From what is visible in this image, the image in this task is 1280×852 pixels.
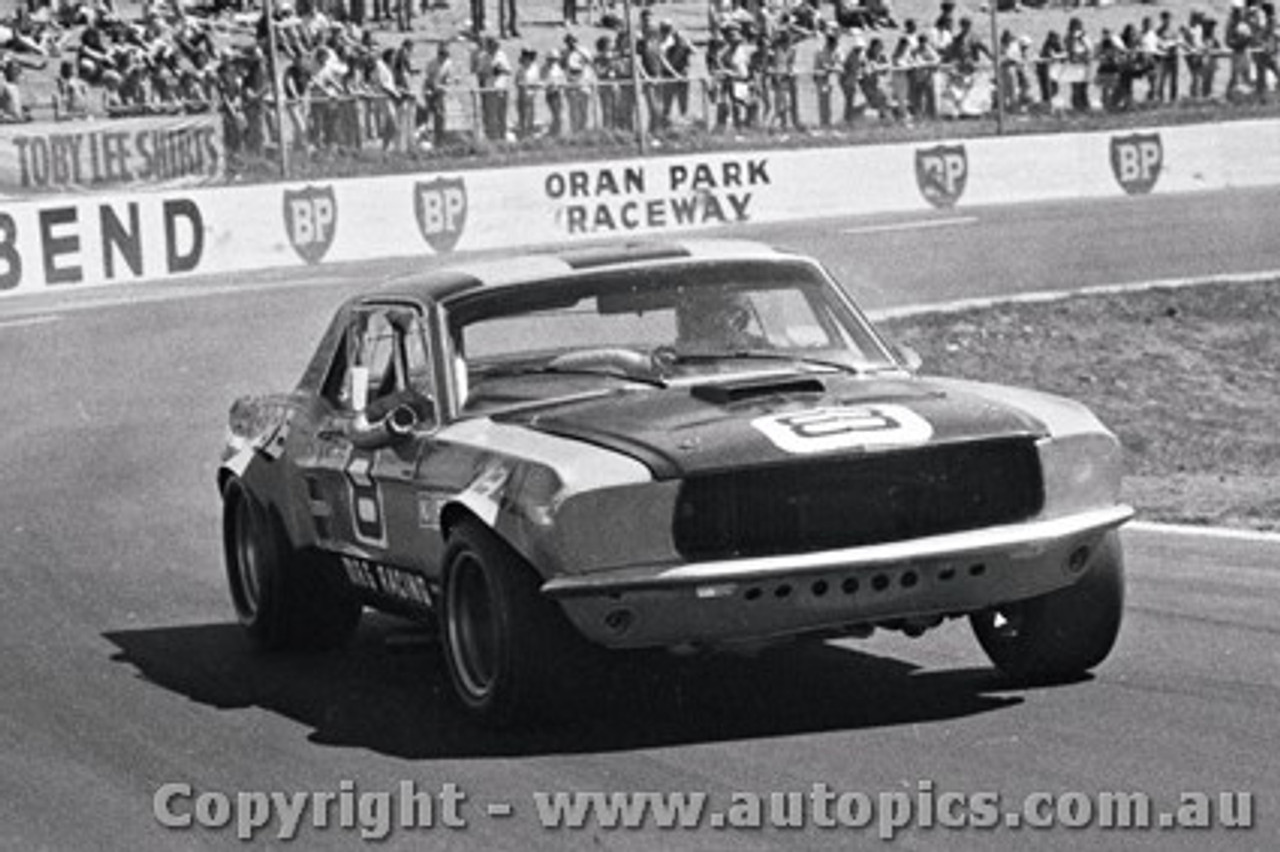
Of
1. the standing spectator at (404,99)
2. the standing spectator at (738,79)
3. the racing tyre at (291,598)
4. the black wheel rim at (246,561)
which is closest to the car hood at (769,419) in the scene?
the racing tyre at (291,598)

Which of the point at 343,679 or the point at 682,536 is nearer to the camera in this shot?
the point at 682,536

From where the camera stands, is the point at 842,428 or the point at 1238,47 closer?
the point at 842,428

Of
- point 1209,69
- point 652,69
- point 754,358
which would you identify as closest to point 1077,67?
point 1209,69

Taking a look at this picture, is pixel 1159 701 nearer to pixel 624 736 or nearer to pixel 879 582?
pixel 879 582

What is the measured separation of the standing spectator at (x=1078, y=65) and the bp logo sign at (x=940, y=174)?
17.8 feet

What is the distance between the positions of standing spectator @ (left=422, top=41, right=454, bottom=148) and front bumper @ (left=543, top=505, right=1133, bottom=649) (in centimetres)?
2270

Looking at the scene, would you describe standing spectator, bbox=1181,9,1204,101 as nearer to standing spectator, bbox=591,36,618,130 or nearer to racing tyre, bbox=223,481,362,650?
standing spectator, bbox=591,36,618,130

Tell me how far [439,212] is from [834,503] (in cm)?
1983

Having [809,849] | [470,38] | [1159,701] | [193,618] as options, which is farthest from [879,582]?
[470,38]

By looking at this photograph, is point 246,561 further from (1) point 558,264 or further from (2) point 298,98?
(2) point 298,98

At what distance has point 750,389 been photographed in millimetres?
7309

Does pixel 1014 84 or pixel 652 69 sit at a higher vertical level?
pixel 652 69

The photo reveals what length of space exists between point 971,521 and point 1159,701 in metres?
0.69

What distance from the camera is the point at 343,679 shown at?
27.3ft
